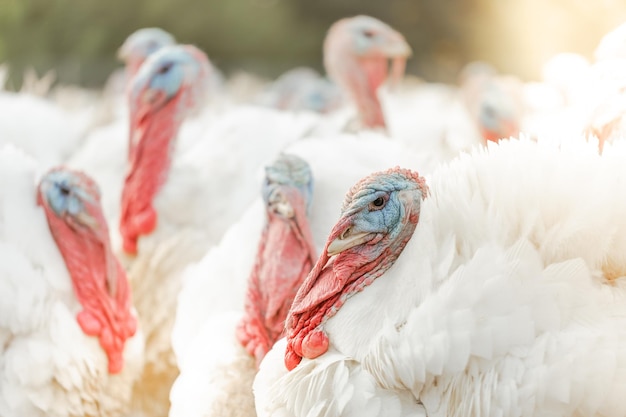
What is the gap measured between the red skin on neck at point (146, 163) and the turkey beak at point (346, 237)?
5.22ft

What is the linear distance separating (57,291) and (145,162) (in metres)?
0.93

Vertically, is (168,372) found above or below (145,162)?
below

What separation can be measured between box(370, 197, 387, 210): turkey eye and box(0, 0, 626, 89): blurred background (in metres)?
3.14

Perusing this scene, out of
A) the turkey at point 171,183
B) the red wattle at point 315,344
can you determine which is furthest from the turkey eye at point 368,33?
the red wattle at point 315,344

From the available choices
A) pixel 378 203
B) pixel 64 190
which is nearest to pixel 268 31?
pixel 64 190

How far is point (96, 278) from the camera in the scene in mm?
3180

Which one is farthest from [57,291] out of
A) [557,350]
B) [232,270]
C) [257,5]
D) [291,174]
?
[257,5]

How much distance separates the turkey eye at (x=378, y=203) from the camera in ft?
7.63

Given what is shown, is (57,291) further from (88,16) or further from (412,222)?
(88,16)

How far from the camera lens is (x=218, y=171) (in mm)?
3998

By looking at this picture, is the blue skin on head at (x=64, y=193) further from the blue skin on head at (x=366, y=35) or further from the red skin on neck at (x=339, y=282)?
the blue skin on head at (x=366, y=35)

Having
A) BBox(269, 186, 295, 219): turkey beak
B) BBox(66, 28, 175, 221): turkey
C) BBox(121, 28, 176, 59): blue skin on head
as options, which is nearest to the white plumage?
BBox(269, 186, 295, 219): turkey beak

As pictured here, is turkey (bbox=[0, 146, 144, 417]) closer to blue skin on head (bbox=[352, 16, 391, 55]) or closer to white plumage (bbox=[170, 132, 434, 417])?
white plumage (bbox=[170, 132, 434, 417])

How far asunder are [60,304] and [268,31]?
6134 mm
